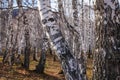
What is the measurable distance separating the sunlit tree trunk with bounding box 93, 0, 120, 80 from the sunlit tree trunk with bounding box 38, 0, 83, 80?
0.47 metres

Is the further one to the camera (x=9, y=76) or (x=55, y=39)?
(x=9, y=76)

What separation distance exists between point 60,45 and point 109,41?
94 cm

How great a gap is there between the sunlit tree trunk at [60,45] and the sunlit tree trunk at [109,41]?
1.53 feet

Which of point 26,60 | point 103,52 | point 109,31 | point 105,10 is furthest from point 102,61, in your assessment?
point 26,60

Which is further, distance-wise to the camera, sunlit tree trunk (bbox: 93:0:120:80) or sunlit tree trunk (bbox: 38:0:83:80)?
sunlit tree trunk (bbox: 38:0:83:80)

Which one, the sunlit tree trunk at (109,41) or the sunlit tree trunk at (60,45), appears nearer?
the sunlit tree trunk at (109,41)

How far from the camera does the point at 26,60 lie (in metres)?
21.9

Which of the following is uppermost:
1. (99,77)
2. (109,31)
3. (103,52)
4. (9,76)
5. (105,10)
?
(105,10)

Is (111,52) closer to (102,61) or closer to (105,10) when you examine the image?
(102,61)

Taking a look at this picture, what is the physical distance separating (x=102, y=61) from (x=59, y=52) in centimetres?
84

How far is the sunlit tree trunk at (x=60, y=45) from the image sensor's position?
6383mm

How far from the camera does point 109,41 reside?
20.5ft

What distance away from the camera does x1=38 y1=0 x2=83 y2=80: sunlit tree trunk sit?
638cm

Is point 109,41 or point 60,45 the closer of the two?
point 109,41
